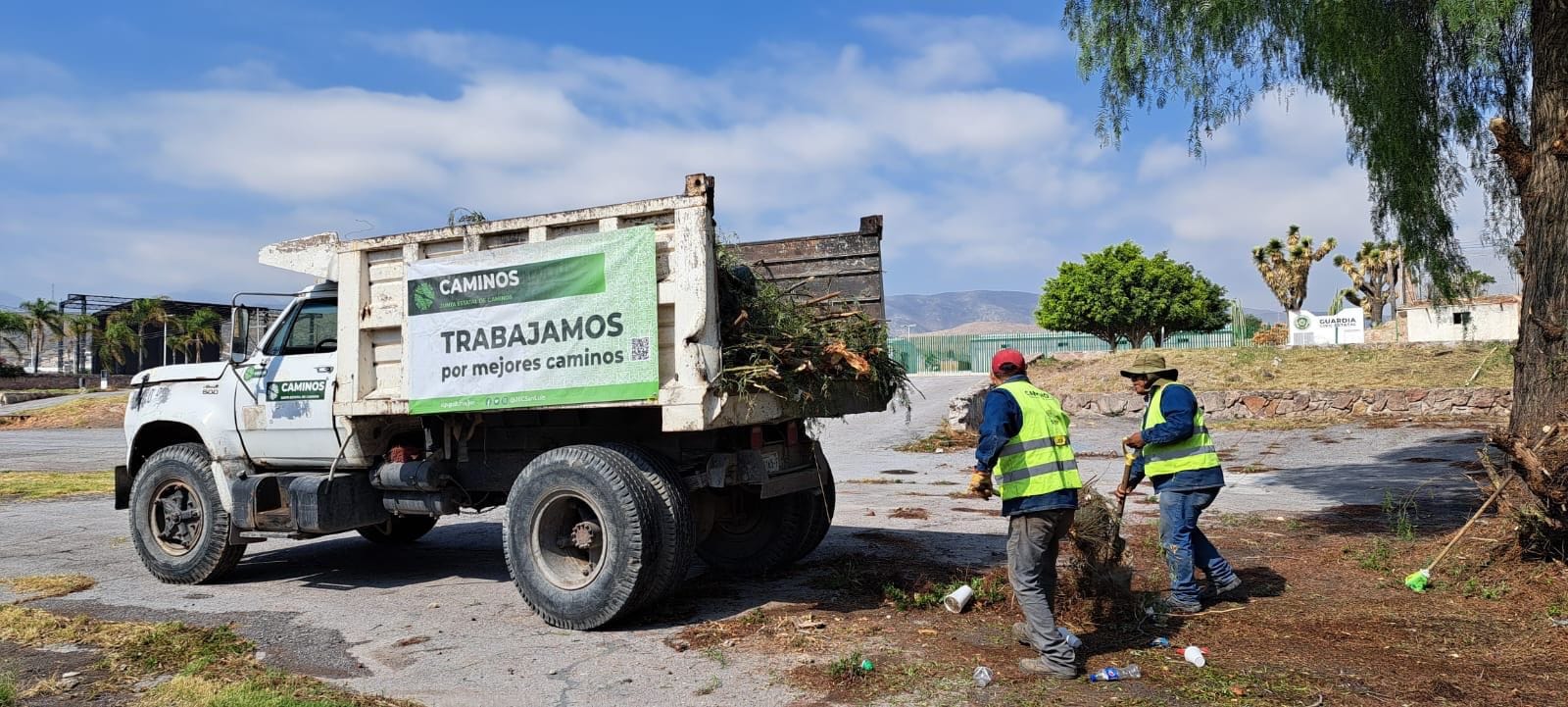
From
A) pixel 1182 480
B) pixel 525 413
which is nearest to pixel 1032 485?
pixel 1182 480

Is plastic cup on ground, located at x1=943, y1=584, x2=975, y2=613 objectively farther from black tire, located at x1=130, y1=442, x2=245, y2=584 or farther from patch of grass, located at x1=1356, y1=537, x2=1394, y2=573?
black tire, located at x1=130, y1=442, x2=245, y2=584

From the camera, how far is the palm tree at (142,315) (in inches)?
2424

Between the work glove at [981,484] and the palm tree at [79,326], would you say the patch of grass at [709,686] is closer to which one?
the work glove at [981,484]

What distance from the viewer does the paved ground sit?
529 cm

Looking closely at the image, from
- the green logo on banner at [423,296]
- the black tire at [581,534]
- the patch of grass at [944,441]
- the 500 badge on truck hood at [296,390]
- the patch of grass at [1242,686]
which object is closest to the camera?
the patch of grass at [1242,686]

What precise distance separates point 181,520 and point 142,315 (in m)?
63.9

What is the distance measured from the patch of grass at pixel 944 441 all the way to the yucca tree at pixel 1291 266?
117 feet

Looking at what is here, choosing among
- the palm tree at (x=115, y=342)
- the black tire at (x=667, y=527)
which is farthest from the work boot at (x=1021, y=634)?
the palm tree at (x=115, y=342)

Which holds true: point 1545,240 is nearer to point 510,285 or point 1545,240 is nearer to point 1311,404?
point 510,285

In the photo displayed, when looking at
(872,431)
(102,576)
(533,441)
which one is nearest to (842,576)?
(533,441)

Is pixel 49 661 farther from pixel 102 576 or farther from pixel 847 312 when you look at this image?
pixel 847 312

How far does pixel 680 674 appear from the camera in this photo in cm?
527

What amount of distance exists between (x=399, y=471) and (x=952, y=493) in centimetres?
768

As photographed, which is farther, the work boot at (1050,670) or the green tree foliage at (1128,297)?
the green tree foliage at (1128,297)
